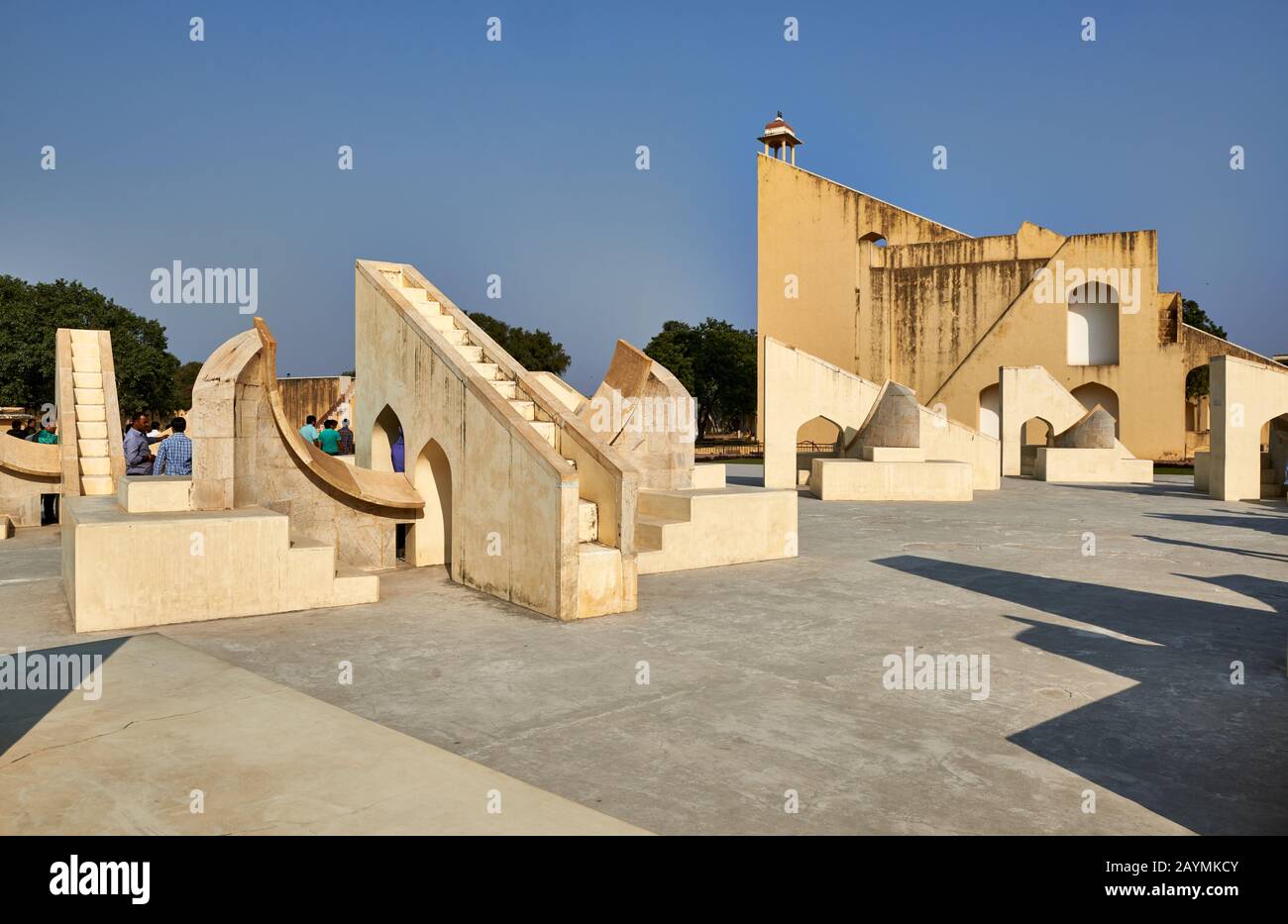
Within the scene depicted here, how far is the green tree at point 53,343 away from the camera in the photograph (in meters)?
38.0

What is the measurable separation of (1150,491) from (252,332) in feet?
62.3

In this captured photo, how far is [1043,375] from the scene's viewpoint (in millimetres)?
26641

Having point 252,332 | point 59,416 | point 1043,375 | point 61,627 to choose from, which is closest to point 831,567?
point 252,332

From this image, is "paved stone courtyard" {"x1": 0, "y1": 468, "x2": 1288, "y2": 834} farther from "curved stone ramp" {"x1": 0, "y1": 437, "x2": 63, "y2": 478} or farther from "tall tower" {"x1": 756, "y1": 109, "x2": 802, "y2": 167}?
"tall tower" {"x1": 756, "y1": 109, "x2": 802, "y2": 167}

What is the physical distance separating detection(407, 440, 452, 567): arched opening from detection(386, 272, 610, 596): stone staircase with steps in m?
0.98

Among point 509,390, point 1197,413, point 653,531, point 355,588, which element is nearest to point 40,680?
point 355,588

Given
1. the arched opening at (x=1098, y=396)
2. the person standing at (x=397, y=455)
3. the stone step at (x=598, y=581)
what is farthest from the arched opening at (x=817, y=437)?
the stone step at (x=598, y=581)

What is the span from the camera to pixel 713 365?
5025cm

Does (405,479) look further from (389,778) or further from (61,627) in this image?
(389,778)

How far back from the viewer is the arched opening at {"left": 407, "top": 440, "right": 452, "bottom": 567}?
31.5 feet

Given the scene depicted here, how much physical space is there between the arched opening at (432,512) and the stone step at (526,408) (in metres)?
1.03

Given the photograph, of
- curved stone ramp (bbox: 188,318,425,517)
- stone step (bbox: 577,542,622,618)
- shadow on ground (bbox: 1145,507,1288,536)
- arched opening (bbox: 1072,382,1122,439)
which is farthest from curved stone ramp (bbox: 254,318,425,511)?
arched opening (bbox: 1072,382,1122,439)

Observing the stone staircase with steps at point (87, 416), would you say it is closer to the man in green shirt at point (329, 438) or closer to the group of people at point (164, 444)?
the group of people at point (164, 444)
